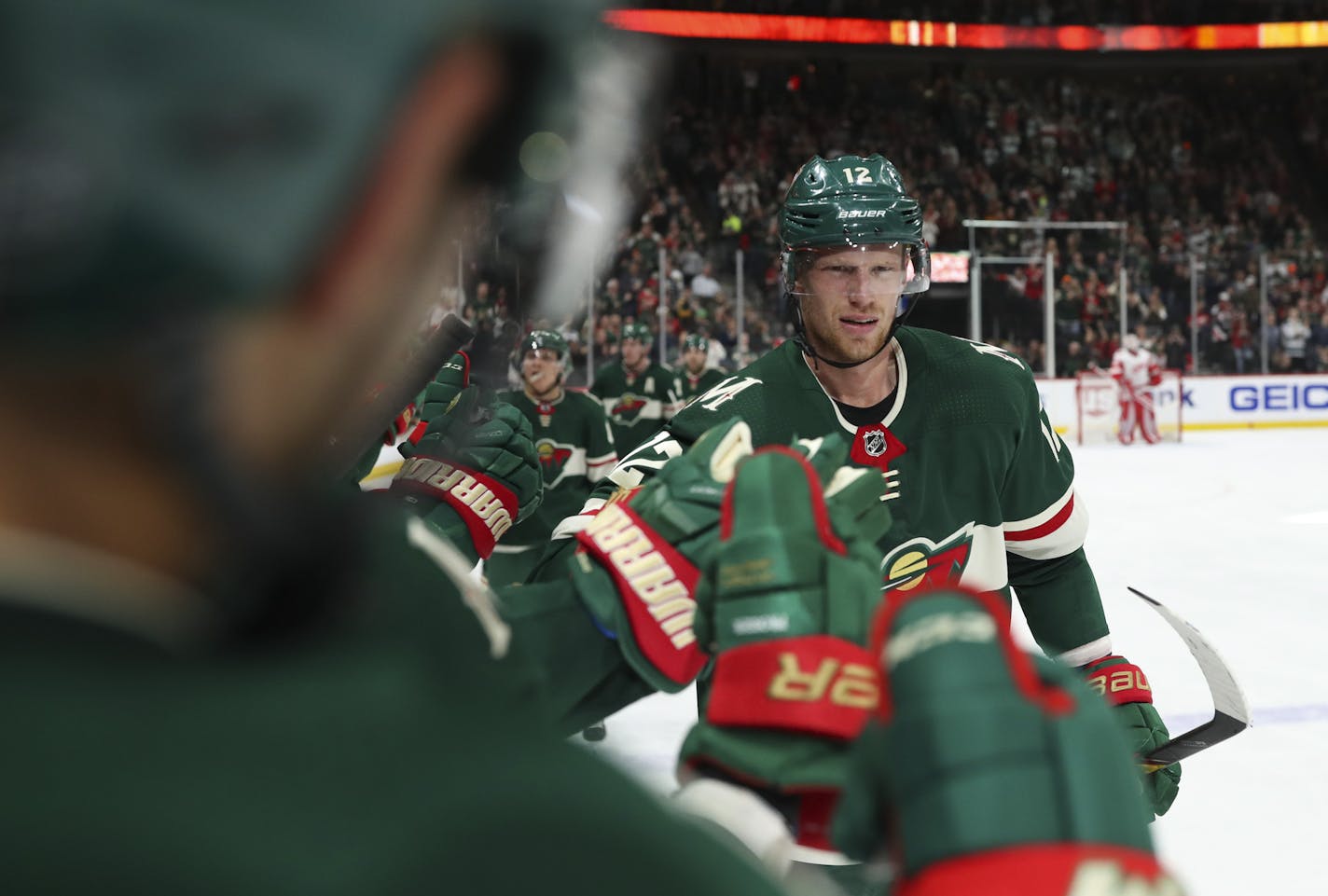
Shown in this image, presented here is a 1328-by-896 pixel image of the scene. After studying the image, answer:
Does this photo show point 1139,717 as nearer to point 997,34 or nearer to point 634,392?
point 634,392

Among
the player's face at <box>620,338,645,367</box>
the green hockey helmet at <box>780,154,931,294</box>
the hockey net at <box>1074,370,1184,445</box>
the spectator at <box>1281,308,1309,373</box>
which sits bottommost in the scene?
the hockey net at <box>1074,370,1184,445</box>

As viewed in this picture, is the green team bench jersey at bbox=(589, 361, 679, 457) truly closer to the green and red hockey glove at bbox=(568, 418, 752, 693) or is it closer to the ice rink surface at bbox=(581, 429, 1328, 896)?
the ice rink surface at bbox=(581, 429, 1328, 896)

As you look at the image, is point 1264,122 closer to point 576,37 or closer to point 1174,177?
point 1174,177

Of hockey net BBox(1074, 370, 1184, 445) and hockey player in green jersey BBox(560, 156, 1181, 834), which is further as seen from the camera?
hockey net BBox(1074, 370, 1184, 445)

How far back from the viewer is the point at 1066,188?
20.0 metres

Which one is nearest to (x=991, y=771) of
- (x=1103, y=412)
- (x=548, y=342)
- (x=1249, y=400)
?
(x=548, y=342)

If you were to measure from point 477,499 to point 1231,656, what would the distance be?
3323 mm

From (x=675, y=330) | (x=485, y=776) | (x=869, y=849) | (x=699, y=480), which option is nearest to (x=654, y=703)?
(x=699, y=480)

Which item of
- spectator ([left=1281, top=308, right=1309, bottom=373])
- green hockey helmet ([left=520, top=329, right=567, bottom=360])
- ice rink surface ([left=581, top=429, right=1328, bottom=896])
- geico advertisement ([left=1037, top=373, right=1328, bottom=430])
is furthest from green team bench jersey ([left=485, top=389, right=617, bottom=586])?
spectator ([left=1281, top=308, right=1309, bottom=373])

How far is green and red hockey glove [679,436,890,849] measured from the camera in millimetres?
761

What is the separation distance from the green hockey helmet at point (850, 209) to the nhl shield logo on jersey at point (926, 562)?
1.65 feet

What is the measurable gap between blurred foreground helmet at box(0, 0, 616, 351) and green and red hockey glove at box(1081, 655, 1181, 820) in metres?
1.79

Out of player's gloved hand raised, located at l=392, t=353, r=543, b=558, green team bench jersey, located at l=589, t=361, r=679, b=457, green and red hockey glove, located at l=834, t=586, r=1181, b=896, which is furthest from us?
green team bench jersey, located at l=589, t=361, r=679, b=457

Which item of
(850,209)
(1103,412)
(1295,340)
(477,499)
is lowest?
(1103,412)
